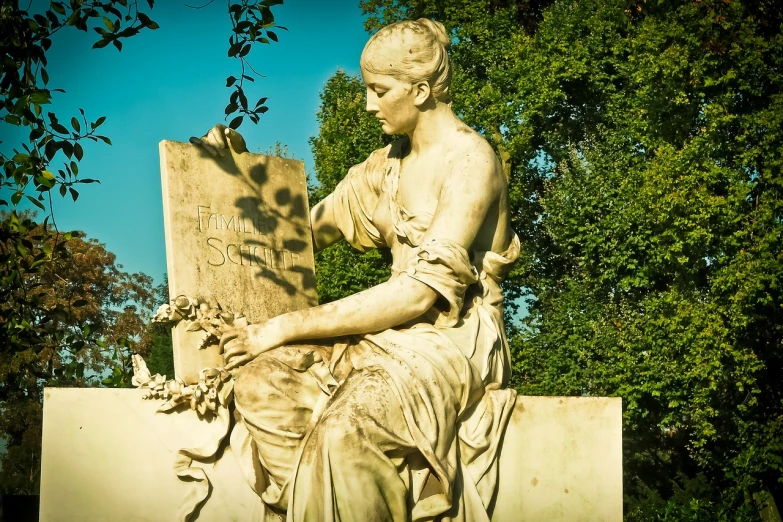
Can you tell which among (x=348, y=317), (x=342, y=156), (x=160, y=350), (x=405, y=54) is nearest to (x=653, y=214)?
(x=342, y=156)

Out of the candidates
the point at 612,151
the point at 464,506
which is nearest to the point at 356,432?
the point at 464,506

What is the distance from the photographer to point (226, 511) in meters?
5.26

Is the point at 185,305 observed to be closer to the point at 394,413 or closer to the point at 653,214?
the point at 394,413

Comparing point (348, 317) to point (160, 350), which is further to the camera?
point (160, 350)

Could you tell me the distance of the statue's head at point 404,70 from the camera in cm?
560

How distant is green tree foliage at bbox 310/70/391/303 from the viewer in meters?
19.1

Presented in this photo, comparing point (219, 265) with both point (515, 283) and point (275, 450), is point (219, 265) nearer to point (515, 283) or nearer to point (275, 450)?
point (275, 450)

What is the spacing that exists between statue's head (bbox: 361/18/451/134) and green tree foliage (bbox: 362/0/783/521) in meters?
11.0

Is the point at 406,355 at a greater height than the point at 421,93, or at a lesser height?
lesser

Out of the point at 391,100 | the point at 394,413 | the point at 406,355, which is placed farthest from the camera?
the point at 391,100

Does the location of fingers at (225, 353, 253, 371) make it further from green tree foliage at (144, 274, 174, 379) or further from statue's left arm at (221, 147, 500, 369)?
green tree foliage at (144, 274, 174, 379)

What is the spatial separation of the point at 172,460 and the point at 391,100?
1935mm

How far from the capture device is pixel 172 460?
5305 mm

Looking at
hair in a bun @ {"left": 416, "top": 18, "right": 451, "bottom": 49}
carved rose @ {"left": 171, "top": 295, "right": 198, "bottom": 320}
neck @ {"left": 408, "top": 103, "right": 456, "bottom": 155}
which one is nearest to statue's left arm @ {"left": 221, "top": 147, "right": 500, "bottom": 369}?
carved rose @ {"left": 171, "top": 295, "right": 198, "bottom": 320}
